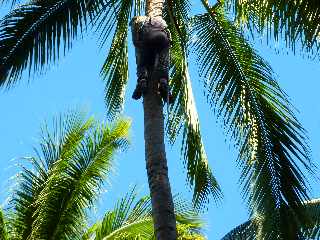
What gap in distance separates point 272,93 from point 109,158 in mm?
2606

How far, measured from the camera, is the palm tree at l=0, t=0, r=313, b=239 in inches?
389

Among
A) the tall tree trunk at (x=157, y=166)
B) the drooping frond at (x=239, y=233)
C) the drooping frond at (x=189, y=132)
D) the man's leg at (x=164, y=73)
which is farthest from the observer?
the drooping frond at (x=239, y=233)

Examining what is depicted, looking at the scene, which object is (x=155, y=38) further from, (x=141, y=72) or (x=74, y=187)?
(x=74, y=187)

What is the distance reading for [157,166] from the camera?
7.95 metres

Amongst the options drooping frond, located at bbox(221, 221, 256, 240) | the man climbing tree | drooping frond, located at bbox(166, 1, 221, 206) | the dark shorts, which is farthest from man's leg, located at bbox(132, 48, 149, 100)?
drooping frond, located at bbox(221, 221, 256, 240)

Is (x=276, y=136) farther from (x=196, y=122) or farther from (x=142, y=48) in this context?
(x=142, y=48)

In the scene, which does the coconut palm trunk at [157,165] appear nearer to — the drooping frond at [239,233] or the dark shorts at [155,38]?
the dark shorts at [155,38]

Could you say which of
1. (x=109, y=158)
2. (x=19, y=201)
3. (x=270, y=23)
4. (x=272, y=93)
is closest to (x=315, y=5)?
(x=270, y=23)

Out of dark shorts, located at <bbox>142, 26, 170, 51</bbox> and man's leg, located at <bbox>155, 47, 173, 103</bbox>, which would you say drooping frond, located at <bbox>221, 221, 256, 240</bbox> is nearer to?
man's leg, located at <bbox>155, 47, 173, 103</bbox>

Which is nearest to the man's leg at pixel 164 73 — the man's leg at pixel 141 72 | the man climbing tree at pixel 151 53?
the man climbing tree at pixel 151 53

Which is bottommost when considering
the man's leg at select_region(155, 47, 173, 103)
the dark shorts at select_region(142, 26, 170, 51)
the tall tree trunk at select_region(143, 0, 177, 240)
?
the tall tree trunk at select_region(143, 0, 177, 240)

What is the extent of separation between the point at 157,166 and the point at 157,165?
1 centimetres

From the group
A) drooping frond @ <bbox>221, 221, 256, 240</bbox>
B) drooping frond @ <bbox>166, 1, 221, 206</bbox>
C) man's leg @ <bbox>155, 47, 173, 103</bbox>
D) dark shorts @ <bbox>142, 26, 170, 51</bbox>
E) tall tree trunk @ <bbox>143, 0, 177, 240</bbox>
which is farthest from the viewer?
drooping frond @ <bbox>221, 221, 256, 240</bbox>

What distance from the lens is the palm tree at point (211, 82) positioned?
32.4 feet
